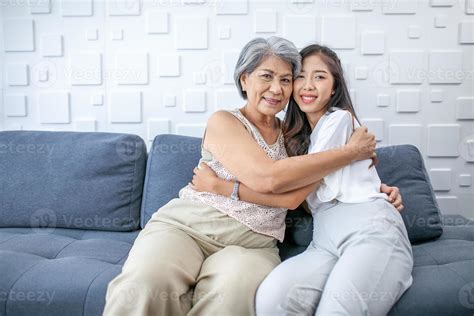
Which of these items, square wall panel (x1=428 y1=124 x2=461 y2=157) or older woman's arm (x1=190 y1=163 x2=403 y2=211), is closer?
older woman's arm (x1=190 y1=163 x2=403 y2=211)

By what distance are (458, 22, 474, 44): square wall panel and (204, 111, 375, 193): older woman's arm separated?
1125 millimetres

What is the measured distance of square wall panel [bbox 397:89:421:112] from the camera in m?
2.44

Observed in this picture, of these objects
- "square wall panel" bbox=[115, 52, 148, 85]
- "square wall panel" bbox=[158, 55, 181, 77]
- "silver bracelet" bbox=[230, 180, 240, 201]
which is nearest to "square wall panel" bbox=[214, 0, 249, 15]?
"square wall panel" bbox=[158, 55, 181, 77]

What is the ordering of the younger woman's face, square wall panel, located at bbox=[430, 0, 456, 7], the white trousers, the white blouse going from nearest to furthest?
the white trousers < the white blouse < the younger woman's face < square wall panel, located at bbox=[430, 0, 456, 7]

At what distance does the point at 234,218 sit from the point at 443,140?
4.42 ft

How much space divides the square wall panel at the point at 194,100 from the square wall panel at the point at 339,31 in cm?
66

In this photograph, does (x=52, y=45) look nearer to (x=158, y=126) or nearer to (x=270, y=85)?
(x=158, y=126)

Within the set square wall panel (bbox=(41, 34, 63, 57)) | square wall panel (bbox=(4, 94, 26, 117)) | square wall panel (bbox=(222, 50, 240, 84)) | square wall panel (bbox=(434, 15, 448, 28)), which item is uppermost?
square wall panel (bbox=(434, 15, 448, 28))

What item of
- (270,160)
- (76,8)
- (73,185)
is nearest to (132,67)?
(76,8)

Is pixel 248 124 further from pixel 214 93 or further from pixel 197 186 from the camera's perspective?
pixel 214 93

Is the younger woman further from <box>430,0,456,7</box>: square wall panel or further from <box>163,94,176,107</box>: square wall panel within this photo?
<box>430,0,456,7</box>: square wall panel

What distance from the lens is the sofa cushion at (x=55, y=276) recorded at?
1.51m

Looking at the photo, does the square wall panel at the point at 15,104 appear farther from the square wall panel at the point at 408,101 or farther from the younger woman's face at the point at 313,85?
the square wall panel at the point at 408,101

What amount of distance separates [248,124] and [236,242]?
409 mm
